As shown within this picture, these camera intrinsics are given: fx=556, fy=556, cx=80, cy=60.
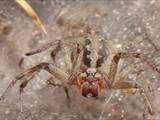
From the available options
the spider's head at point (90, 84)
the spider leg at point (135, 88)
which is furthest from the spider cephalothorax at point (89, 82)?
the spider leg at point (135, 88)

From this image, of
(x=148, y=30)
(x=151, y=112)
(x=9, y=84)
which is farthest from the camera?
(x=148, y=30)

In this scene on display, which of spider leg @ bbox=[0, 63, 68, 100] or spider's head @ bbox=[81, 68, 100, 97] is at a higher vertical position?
spider leg @ bbox=[0, 63, 68, 100]

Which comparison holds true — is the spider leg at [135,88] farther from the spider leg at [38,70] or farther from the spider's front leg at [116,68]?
the spider leg at [38,70]

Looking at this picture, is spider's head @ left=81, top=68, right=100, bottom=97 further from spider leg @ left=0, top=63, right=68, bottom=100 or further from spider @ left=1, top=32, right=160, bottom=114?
spider leg @ left=0, top=63, right=68, bottom=100

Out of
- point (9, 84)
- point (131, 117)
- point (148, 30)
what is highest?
point (148, 30)

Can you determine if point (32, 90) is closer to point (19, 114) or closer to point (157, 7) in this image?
point (19, 114)

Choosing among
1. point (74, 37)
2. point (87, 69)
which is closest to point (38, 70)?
point (87, 69)

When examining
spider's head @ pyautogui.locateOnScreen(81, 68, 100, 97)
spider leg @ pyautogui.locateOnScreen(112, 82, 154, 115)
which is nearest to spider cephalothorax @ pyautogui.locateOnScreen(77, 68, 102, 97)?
spider's head @ pyautogui.locateOnScreen(81, 68, 100, 97)

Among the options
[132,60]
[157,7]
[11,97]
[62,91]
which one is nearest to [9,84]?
[11,97]
